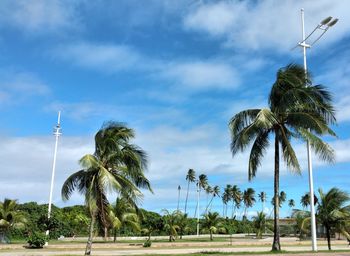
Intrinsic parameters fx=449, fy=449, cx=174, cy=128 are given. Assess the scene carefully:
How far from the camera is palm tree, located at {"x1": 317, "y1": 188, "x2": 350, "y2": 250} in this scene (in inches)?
1145

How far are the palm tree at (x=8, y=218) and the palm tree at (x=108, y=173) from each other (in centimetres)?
2066

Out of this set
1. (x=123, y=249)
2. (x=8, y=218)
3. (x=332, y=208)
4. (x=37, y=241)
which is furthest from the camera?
(x=8, y=218)

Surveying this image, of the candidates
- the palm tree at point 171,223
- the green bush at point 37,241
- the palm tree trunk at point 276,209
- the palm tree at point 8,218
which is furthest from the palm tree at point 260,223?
the palm tree trunk at point 276,209

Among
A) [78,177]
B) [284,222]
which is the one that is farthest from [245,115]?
[284,222]

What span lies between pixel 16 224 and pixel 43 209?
83.7 feet

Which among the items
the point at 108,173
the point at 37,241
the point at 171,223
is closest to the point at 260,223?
the point at 171,223

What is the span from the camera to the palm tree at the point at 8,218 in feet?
136

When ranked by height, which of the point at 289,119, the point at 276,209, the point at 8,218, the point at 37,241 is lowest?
the point at 37,241

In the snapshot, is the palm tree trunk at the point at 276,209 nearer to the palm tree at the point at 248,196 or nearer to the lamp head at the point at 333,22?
the lamp head at the point at 333,22

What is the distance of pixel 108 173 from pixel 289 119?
10024 millimetres

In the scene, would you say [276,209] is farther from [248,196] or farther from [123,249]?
[248,196]

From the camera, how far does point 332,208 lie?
96.7 ft

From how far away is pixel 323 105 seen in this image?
23625mm

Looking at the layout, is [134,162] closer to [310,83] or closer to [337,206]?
[310,83]
